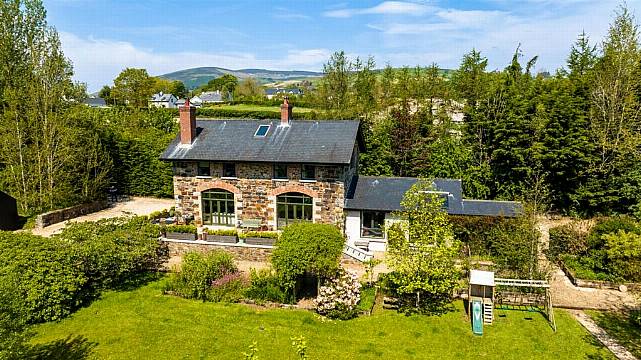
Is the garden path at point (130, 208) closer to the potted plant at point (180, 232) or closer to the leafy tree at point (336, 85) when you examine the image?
the potted plant at point (180, 232)

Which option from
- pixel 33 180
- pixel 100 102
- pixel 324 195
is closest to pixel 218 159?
pixel 324 195

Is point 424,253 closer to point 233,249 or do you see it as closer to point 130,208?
point 233,249

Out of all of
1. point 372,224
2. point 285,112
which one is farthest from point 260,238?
point 285,112

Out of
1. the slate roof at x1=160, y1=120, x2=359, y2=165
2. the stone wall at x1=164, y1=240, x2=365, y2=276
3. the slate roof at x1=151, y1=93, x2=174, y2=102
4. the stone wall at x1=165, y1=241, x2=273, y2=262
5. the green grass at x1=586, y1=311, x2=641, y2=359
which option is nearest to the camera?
the green grass at x1=586, y1=311, x2=641, y2=359

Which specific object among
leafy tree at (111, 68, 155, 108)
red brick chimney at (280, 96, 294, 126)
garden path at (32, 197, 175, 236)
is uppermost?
leafy tree at (111, 68, 155, 108)

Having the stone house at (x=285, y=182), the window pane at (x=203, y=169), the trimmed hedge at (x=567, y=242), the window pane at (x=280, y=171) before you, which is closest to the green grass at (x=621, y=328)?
the trimmed hedge at (x=567, y=242)

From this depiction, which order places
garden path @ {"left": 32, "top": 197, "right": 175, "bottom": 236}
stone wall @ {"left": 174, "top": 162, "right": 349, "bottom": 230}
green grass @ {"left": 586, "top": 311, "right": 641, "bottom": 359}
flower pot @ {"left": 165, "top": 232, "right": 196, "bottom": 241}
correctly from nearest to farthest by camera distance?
Answer: green grass @ {"left": 586, "top": 311, "right": 641, "bottom": 359}, flower pot @ {"left": 165, "top": 232, "right": 196, "bottom": 241}, stone wall @ {"left": 174, "top": 162, "right": 349, "bottom": 230}, garden path @ {"left": 32, "top": 197, "right": 175, "bottom": 236}

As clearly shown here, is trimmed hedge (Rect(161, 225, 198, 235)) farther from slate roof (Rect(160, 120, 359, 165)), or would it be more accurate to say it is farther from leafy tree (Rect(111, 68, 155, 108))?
leafy tree (Rect(111, 68, 155, 108))

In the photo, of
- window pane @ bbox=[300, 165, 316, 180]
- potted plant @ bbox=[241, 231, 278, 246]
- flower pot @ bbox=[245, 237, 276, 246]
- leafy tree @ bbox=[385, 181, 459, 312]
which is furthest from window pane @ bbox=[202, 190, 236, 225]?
leafy tree @ bbox=[385, 181, 459, 312]
